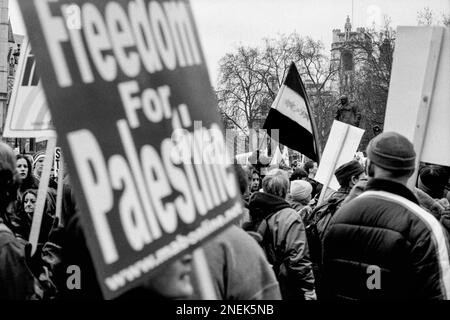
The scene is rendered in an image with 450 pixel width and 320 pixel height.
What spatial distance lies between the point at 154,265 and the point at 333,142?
572 centimetres

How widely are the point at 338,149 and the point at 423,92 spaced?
3.35 metres

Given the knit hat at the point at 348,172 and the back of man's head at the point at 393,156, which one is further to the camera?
the knit hat at the point at 348,172

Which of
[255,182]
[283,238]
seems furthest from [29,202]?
[255,182]

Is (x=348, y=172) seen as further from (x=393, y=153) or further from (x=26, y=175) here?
(x=26, y=175)

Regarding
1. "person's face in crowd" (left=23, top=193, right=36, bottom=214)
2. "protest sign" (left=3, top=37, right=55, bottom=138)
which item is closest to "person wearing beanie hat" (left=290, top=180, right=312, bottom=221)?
"person's face in crowd" (left=23, top=193, right=36, bottom=214)

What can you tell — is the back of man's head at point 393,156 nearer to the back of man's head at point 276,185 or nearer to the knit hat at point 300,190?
the back of man's head at point 276,185

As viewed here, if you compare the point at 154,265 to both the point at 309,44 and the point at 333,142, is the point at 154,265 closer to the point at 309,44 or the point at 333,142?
the point at 333,142

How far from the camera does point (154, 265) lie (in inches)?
62.2

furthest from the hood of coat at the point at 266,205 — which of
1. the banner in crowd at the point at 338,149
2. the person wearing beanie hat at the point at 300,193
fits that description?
the banner in crowd at the point at 338,149

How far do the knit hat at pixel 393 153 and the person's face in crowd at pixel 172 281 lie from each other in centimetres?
151

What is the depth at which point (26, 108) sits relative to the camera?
5.17 meters

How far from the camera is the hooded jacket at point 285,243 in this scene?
16.9ft

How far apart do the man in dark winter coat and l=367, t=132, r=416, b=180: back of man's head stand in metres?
2.03
